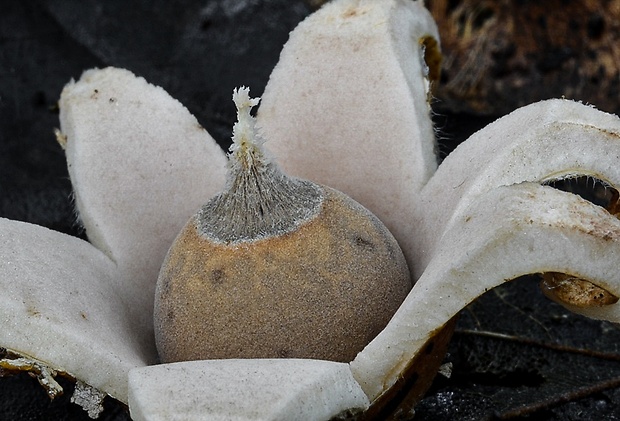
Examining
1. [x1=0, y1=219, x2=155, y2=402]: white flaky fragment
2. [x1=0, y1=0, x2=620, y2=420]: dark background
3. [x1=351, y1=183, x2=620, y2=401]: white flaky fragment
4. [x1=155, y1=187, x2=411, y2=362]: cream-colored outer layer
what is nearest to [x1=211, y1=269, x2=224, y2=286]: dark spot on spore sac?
[x1=155, y1=187, x2=411, y2=362]: cream-colored outer layer

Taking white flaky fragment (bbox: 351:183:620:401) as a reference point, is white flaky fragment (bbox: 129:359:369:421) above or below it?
below

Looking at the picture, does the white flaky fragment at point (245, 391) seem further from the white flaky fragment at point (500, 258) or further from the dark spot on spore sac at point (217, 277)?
the dark spot on spore sac at point (217, 277)

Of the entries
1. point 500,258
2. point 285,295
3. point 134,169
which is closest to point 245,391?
point 285,295

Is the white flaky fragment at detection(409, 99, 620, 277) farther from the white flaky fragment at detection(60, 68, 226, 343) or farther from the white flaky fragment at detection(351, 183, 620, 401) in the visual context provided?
the white flaky fragment at detection(60, 68, 226, 343)

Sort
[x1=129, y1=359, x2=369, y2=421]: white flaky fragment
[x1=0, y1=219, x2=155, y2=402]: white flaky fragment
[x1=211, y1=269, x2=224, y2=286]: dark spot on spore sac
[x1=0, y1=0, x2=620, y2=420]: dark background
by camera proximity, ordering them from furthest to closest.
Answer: [x1=0, y1=0, x2=620, y2=420]: dark background, [x1=211, y1=269, x2=224, y2=286]: dark spot on spore sac, [x1=0, y1=219, x2=155, y2=402]: white flaky fragment, [x1=129, y1=359, x2=369, y2=421]: white flaky fragment

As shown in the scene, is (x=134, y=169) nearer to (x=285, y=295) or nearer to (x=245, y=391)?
(x=285, y=295)

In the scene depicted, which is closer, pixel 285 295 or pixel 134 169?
pixel 285 295

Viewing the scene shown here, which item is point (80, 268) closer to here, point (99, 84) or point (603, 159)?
point (99, 84)
